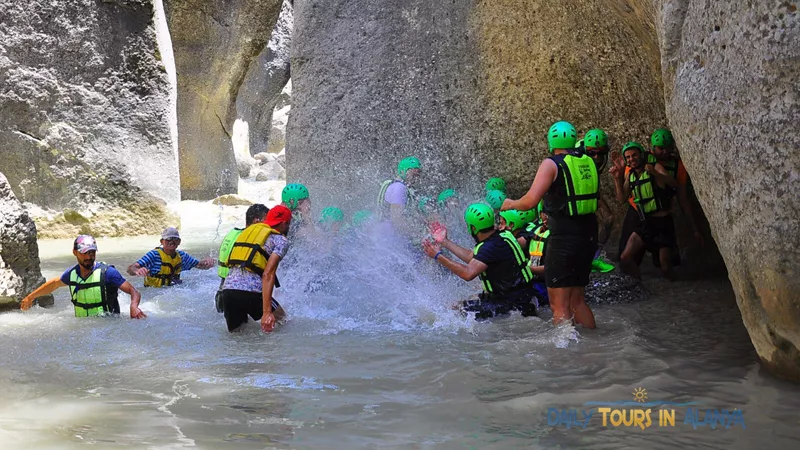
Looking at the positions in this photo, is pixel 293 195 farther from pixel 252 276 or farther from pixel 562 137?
pixel 562 137

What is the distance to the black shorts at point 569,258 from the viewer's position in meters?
4.91

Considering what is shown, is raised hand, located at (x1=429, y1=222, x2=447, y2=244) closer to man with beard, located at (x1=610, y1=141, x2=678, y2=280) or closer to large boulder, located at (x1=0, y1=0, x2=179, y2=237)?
man with beard, located at (x1=610, y1=141, x2=678, y2=280)

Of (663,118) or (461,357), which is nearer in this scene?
(461,357)

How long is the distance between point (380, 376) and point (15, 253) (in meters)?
3.40

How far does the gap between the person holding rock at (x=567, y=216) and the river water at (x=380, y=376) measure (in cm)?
22

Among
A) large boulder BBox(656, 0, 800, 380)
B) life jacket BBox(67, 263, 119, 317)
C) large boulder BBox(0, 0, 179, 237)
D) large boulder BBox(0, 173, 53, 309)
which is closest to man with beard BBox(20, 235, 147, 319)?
life jacket BBox(67, 263, 119, 317)

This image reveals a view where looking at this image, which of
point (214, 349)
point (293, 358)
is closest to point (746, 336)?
point (293, 358)

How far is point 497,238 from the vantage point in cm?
550

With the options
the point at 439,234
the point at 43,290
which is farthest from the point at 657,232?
the point at 43,290

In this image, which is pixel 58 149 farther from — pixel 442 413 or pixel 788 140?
pixel 788 140

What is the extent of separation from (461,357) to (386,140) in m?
3.76

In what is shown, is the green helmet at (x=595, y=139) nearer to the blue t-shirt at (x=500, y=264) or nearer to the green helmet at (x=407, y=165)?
the blue t-shirt at (x=500, y=264)

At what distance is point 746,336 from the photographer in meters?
4.81

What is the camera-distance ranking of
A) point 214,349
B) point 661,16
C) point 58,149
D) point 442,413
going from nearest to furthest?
1. point 442,413
2. point 661,16
3. point 214,349
4. point 58,149
